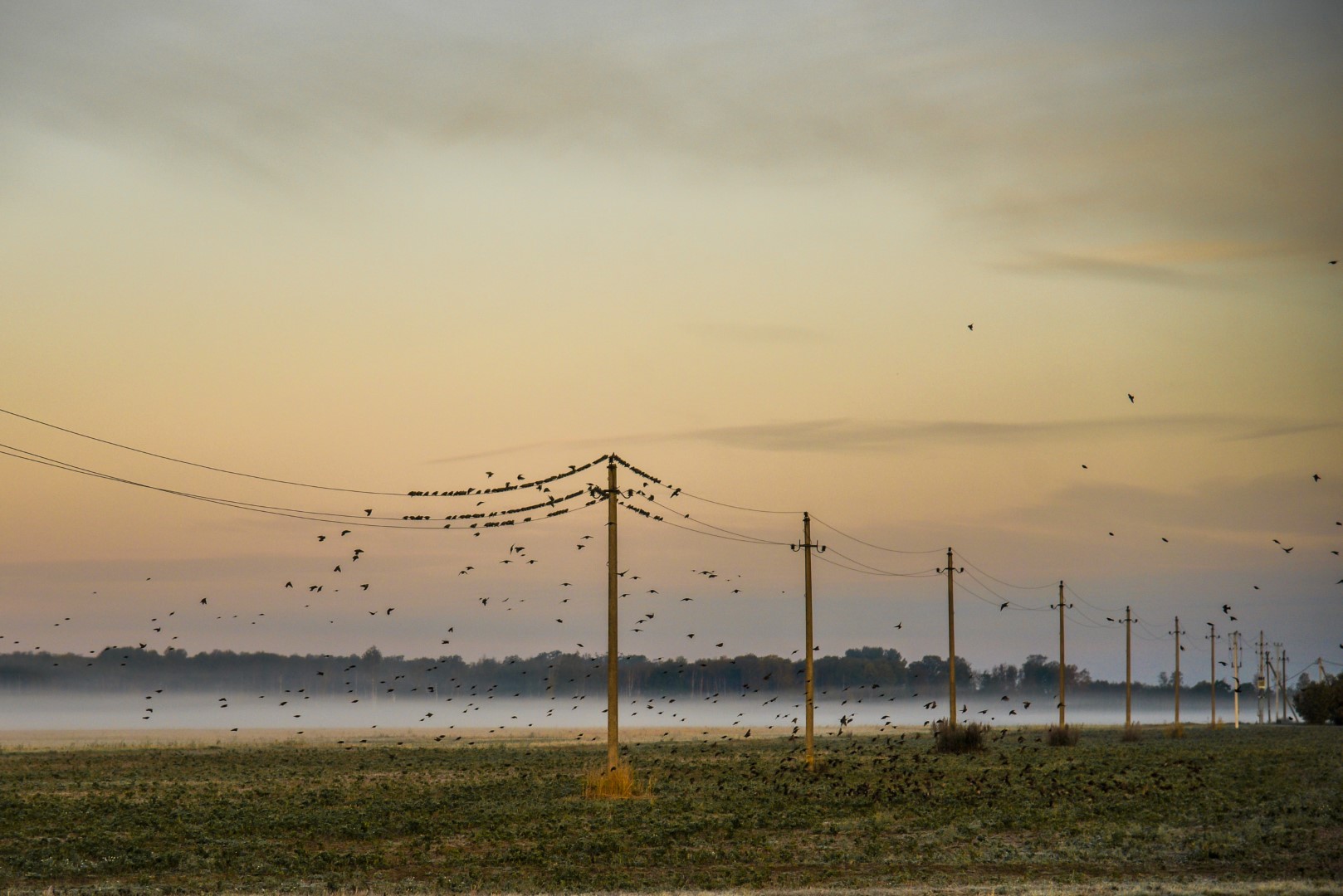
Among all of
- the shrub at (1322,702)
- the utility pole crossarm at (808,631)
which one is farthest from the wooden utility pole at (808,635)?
the shrub at (1322,702)

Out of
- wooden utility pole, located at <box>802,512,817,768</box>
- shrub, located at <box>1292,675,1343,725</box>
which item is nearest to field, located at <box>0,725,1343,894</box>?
wooden utility pole, located at <box>802,512,817,768</box>

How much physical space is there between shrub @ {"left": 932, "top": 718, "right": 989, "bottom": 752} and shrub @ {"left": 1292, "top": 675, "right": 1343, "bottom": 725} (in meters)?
79.3

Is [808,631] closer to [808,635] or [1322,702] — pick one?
[808,635]

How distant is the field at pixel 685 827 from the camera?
2408 centimetres

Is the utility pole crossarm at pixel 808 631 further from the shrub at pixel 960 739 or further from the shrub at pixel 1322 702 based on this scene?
the shrub at pixel 1322 702

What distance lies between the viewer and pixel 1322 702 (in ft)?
426

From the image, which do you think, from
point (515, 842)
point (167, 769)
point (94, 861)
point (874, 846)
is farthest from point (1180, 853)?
point (167, 769)

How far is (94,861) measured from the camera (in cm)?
2695

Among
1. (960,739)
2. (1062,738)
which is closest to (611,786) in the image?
(960,739)

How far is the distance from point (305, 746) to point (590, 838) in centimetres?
5317

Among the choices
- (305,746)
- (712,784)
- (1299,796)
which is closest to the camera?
(1299,796)

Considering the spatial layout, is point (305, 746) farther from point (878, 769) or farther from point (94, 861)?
point (94, 861)

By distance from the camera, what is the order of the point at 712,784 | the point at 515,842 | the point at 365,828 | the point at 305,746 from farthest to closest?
the point at 305,746, the point at 712,784, the point at 365,828, the point at 515,842

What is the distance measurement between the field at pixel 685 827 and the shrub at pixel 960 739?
18.6 feet
